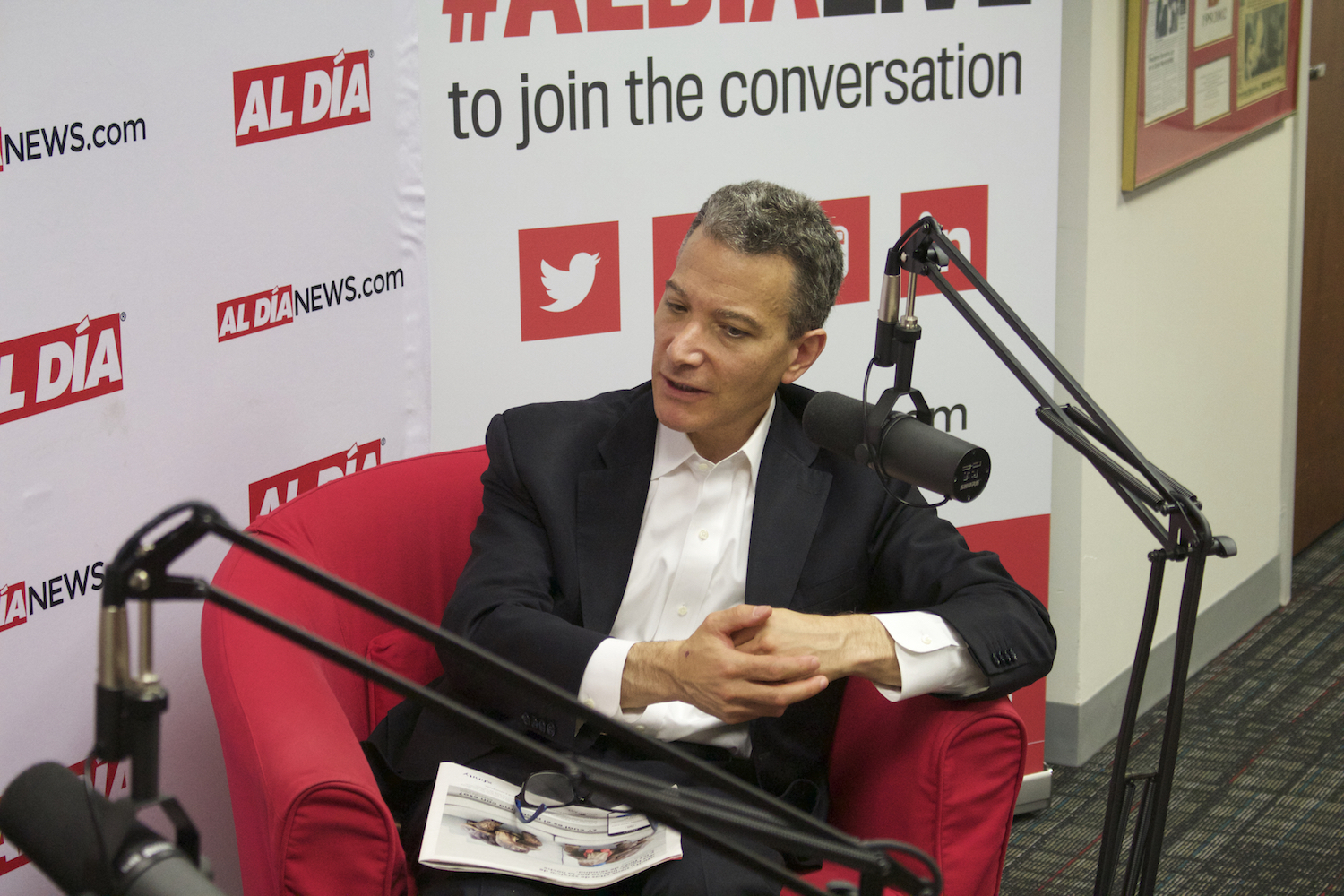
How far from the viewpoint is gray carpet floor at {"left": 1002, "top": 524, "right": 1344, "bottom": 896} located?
105 inches

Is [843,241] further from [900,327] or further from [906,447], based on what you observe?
[906,447]

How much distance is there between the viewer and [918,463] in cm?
133

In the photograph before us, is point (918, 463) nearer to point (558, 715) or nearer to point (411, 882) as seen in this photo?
point (558, 715)

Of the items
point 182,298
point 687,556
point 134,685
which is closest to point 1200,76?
point 687,556

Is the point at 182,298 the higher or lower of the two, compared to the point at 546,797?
higher

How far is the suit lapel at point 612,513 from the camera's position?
190 centimetres

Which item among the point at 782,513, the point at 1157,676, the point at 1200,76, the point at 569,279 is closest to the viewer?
the point at 782,513

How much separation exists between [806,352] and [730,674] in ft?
1.89

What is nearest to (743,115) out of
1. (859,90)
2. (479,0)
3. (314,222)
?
(859,90)

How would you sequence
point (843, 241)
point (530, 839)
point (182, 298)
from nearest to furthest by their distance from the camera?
point (530, 839) < point (182, 298) < point (843, 241)

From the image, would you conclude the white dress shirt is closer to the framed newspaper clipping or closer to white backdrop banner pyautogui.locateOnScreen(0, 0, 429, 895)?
white backdrop banner pyautogui.locateOnScreen(0, 0, 429, 895)

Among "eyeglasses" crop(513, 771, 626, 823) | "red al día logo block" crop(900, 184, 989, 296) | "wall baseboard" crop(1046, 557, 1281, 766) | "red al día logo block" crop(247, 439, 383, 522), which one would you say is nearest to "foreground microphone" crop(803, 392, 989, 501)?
"eyeglasses" crop(513, 771, 626, 823)

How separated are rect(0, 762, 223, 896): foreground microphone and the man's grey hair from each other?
Result: 1243 mm

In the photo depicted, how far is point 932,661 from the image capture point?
1668 mm
